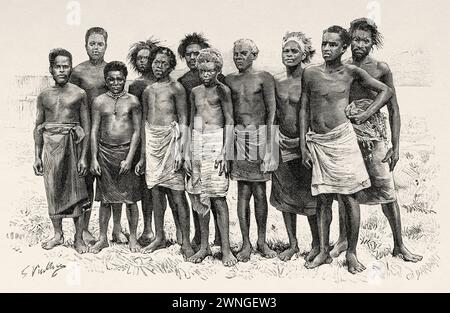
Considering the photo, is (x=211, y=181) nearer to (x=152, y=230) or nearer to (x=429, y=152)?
(x=152, y=230)

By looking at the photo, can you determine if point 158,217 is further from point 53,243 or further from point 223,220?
point 53,243

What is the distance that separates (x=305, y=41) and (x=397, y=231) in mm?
1525

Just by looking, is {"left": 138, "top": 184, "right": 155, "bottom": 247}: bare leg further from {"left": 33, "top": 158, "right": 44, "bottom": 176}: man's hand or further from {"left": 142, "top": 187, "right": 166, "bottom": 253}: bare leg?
{"left": 33, "top": 158, "right": 44, "bottom": 176}: man's hand

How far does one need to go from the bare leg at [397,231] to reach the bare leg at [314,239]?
1.69 feet

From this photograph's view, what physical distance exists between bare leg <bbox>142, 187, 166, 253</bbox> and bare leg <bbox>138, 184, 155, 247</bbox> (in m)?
0.06

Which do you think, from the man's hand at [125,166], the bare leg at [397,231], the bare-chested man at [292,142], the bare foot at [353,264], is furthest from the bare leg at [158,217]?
the bare leg at [397,231]

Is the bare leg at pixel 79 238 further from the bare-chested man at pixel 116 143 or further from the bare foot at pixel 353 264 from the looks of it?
the bare foot at pixel 353 264

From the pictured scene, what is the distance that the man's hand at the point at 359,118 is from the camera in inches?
183

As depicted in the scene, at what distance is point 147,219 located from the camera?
4957 mm

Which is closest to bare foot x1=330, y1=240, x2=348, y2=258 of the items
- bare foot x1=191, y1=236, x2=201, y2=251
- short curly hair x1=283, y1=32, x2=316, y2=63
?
bare foot x1=191, y1=236, x2=201, y2=251

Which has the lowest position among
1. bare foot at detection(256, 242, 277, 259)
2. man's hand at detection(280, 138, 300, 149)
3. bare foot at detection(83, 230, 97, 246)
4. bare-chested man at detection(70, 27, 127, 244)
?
bare foot at detection(256, 242, 277, 259)

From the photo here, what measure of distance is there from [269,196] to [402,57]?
4.56 ft

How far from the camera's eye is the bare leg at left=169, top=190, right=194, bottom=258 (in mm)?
4816

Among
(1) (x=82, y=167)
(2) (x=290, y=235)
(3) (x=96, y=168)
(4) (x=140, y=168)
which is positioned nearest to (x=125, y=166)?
(4) (x=140, y=168)
